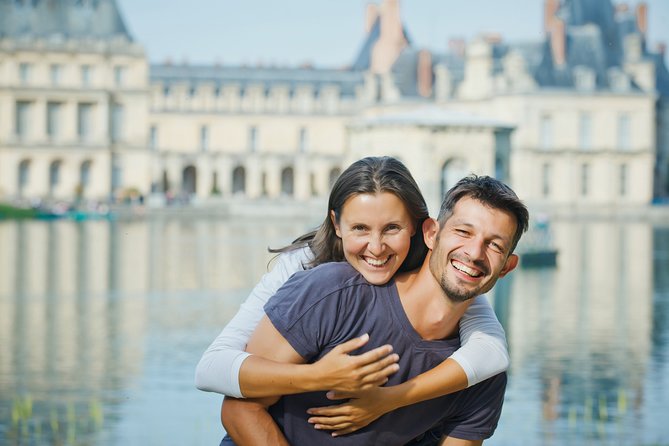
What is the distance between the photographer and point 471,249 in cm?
396

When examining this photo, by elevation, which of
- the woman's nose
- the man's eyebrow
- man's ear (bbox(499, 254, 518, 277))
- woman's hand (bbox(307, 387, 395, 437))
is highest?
the man's eyebrow

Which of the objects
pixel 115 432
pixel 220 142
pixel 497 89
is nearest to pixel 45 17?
pixel 220 142

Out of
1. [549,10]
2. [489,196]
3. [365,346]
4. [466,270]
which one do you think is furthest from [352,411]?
[549,10]

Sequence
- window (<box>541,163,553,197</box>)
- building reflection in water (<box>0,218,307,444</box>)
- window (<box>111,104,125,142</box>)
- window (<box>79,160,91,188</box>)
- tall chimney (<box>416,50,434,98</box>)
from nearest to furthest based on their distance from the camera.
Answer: building reflection in water (<box>0,218,307,444</box>), window (<box>541,163,553,197</box>), window (<box>79,160,91,188</box>), tall chimney (<box>416,50,434,98</box>), window (<box>111,104,125,142</box>)

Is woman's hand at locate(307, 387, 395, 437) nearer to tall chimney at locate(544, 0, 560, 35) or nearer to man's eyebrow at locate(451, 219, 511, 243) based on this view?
man's eyebrow at locate(451, 219, 511, 243)

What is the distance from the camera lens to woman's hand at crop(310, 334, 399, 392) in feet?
12.5

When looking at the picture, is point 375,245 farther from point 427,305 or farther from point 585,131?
point 585,131

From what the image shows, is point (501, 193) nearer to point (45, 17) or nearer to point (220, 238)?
point (220, 238)

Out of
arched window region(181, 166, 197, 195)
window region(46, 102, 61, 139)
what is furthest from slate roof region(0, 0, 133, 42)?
arched window region(181, 166, 197, 195)

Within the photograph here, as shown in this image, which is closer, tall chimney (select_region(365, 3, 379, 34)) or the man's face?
the man's face

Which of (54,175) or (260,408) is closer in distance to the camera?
(260,408)

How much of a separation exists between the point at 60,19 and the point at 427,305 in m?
69.2

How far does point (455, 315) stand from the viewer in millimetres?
4062

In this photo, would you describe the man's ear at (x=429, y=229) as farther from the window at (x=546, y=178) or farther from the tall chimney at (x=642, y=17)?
the tall chimney at (x=642, y=17)
